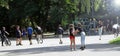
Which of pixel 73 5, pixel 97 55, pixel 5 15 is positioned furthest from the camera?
pixel 5 15

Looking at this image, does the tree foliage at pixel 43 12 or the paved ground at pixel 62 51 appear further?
the tree foliage at pixel 43 12

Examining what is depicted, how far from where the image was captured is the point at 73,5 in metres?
57.4

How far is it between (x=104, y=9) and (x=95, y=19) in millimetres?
3345

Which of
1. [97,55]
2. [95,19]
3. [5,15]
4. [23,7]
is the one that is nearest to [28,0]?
[23,7]

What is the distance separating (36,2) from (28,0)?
1.34m

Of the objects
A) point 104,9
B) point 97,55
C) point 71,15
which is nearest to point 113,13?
point 104,9

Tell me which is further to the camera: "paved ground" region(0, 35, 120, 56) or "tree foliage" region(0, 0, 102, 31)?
"tree foliage" region(0, 0, 102, 31)

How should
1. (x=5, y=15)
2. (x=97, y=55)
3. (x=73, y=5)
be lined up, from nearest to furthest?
(x=97, y=55), (x=73, y=5), (x=5, y=15)

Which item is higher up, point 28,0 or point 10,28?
point 28,0

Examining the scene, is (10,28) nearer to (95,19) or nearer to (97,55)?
(95,19)

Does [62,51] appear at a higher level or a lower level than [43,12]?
higher

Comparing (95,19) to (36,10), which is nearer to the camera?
(36,10)

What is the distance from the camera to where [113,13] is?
6844 centimetres

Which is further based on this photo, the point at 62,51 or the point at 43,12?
the point at 43,12
